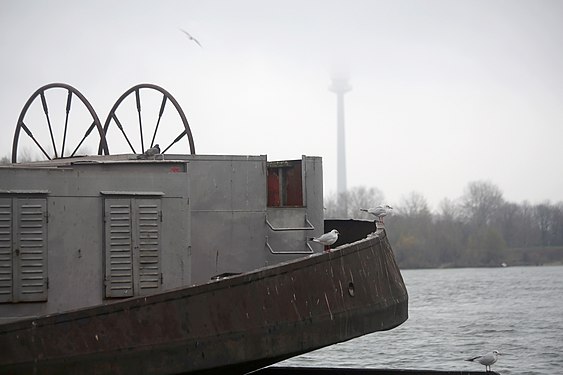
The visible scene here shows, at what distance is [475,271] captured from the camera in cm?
9400

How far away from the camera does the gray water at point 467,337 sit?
27141 mm

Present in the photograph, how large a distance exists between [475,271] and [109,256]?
84.4 metres

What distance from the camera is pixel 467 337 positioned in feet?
111

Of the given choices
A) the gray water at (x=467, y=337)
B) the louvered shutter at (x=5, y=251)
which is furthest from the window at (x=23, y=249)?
the gray water at (x=467, y=337)

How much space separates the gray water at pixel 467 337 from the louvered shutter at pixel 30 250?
15277mm

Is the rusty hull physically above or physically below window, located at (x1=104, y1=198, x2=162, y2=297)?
below

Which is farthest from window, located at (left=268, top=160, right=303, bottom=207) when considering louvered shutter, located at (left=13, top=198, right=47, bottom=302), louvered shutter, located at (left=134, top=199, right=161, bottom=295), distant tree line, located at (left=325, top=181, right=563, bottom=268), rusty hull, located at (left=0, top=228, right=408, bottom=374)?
distant tree line, located at (left=325, top=181, right=563, bottom=268)

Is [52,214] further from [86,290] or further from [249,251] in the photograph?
[249,251]

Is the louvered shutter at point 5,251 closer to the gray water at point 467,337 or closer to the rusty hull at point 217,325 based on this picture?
the rusty hull at point 217,325

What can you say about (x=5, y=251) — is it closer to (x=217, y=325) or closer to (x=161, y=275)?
(x=161, y=275)

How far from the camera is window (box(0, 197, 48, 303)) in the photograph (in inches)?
456

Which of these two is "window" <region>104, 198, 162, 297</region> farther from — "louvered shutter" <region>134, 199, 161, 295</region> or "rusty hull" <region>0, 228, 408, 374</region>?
"rusty hull" <region>0, 228, 408, 374</region>

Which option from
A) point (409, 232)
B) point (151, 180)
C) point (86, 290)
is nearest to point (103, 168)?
point (151, 180)

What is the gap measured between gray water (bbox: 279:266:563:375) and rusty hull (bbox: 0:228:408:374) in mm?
12802
